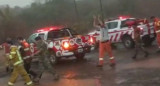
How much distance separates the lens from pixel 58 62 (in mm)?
19594

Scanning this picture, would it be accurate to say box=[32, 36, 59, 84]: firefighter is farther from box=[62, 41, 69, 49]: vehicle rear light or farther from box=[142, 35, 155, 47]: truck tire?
box=[142, 35, 155, 47]: truck tire

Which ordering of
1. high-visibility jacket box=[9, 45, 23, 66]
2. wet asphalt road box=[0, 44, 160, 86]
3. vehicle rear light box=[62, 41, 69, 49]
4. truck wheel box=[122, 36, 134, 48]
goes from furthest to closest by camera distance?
truck wheel box=[122, 36, 134, 48], vehicle rear light box=[62, 41, 69, 49], high-visibility jacket box=[9, 45, 23, 66], wet asphalt road box=[0, 44, 160, 86]

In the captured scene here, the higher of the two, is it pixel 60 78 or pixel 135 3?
pixel 135 3

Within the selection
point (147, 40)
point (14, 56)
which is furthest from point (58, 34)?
point (14, 56)

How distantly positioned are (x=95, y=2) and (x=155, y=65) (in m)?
24.1

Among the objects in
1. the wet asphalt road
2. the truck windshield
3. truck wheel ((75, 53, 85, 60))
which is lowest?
the wet asphalt road

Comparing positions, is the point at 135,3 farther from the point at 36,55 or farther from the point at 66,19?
the point at 36,55

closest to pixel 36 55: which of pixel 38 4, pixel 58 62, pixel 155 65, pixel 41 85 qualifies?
pixel 41 85

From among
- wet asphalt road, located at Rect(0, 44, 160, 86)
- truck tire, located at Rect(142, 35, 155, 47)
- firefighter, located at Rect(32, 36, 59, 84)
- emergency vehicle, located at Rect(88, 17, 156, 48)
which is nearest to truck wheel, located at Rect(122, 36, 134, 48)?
emergency vehicle, located at Rect(88, 17, 156, 48)

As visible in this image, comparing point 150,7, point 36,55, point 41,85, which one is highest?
point 150,7

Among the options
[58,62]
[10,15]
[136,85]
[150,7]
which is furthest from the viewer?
[10,15]

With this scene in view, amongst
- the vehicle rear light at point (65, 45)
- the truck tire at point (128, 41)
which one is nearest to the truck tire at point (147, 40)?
the truck tire at point (128, 41)

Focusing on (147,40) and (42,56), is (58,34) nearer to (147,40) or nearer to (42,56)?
(147,40)

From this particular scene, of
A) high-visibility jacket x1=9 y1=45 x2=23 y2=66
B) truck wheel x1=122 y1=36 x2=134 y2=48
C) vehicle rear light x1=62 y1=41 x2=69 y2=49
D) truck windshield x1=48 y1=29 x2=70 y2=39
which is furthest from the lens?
truck wheel x1=122 y1=36 x2=134 y2=48
